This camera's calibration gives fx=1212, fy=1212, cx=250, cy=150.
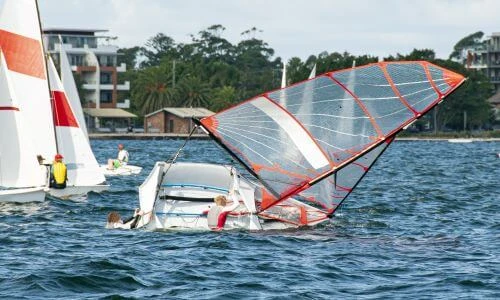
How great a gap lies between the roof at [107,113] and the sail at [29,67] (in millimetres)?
115560

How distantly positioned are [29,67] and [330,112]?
11875mm

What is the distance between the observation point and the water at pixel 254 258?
19438 millimetres

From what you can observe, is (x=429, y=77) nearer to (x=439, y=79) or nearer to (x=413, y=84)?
(x=439, y=79)

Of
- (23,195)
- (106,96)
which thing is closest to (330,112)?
(23,195)

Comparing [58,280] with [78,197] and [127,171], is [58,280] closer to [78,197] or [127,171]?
[78,197]

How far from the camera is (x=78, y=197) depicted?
3669 cm

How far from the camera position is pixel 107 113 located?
154 metres

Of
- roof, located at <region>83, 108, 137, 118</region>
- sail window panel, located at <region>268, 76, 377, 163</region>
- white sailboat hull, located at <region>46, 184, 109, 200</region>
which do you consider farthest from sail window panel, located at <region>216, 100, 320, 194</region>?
roof, located at <region>83, 108, 137, 118</region>

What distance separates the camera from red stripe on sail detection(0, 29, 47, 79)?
35594 millimetres

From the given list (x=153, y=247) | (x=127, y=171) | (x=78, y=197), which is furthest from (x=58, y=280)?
(x=127, y=171)

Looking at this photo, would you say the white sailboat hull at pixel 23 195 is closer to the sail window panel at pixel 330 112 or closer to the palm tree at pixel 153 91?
the sail window panel at pixel 330 112

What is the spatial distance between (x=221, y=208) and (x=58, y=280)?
7.17 m

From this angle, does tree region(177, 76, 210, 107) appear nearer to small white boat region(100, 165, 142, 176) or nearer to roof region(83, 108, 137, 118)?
roof region(83, 108, 137, 118)

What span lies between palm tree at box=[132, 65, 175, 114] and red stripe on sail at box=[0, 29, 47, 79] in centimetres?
12614
